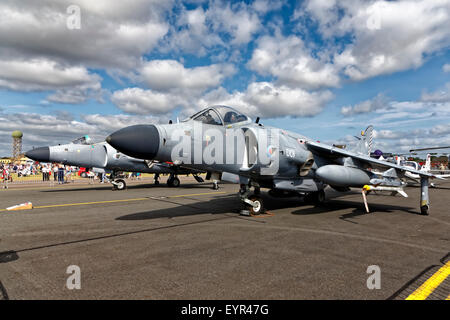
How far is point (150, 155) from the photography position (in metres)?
6.08

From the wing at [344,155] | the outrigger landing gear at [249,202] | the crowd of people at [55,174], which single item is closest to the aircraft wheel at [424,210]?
the wing at [344,155]

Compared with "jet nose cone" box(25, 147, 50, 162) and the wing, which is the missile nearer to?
the wing

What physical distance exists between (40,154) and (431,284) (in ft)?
58.4

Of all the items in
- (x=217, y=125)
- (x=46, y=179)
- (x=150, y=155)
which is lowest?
(x=46, y=179)

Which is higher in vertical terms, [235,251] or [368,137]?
[368,137]

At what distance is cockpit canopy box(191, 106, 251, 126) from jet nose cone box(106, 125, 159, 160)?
1.75 metres

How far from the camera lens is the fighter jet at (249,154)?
6.22 metres

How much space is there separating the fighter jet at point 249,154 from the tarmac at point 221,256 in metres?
1.32

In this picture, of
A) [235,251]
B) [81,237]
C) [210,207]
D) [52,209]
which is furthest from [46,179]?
[235,251]

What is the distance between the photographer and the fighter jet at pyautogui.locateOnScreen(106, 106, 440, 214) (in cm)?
622

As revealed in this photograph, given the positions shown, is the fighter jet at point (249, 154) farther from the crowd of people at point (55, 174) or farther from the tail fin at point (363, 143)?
the crowd of people at point (55, 174)

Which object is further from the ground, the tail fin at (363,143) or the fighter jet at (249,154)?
the tail fin at (363,143)
